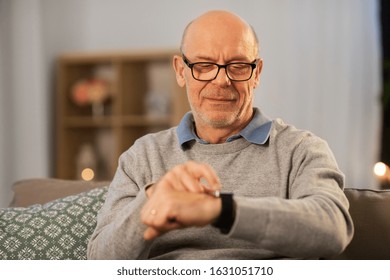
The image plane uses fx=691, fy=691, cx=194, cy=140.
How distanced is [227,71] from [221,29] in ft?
0.32

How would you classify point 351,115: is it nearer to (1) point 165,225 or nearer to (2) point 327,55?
(2) point 327,55

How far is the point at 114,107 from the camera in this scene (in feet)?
16.5

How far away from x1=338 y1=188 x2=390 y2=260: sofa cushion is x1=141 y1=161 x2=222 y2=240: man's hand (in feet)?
2.12

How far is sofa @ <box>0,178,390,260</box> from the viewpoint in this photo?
1680 mm

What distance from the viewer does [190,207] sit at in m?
1.14

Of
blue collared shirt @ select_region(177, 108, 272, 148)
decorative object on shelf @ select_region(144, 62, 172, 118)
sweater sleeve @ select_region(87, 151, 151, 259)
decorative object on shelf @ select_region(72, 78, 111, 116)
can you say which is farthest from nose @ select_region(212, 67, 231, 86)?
decorative object on shelf @ select_region(72, 78, 111, 116)

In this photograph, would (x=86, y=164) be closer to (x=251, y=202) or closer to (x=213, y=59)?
(x=213, y=59)

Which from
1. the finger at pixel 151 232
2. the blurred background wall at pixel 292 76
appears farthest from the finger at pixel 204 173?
the blurred background wall at pixel 292 76

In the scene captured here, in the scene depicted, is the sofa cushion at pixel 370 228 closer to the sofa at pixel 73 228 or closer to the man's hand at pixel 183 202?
the sofa at pixel 73 228

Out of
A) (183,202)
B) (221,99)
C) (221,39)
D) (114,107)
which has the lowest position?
(114,107)

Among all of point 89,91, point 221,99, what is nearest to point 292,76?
point 89,91

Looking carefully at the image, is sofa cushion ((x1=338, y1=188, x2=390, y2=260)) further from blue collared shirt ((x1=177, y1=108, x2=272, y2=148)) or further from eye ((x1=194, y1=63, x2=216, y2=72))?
eye ((x1=194, y1=63, x2=216, y2=72))

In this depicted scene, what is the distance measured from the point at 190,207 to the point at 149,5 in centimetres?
421
